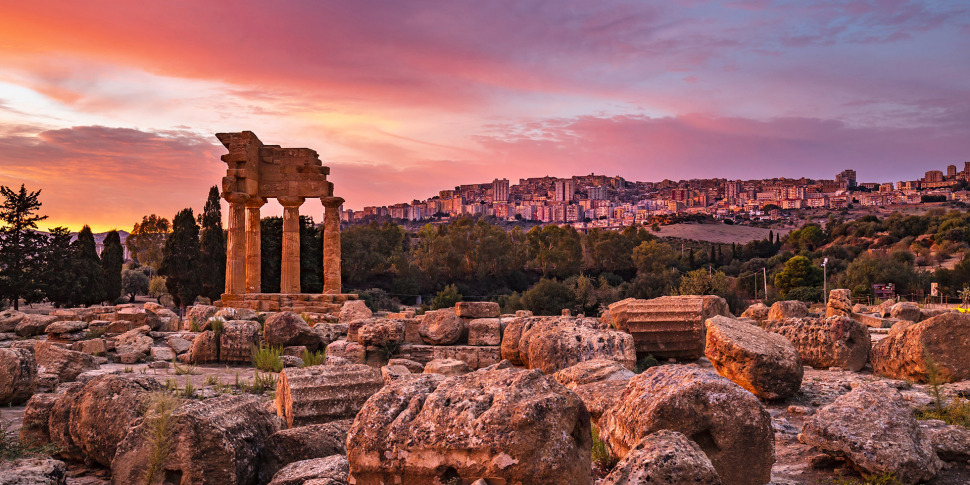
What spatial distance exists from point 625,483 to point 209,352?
10.0 metres

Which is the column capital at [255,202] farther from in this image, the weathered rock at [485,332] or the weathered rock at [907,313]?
the weathered rock at [907,313]

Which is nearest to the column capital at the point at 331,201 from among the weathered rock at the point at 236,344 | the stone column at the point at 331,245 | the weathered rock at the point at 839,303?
the stone column at the point at 331,245

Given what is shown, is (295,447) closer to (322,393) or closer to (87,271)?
(322,393)

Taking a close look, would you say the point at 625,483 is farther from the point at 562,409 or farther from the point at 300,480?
the point at 300,480

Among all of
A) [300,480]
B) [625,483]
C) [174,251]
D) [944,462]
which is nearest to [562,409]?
[625,483]

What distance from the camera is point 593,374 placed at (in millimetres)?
7160

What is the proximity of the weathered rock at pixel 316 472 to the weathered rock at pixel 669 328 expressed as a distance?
23.9 ft

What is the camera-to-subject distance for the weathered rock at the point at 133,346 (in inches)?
466

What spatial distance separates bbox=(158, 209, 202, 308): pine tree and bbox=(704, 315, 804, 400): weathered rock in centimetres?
3608

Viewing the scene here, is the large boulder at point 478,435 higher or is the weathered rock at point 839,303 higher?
the large boulder at point 478,435

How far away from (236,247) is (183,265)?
18559mm

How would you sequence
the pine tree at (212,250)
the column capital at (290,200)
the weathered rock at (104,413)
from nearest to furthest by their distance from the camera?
the weathered rock at (104,413), the column capital at (290,200), the pine tree at (212,250)

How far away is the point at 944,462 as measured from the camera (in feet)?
17.0

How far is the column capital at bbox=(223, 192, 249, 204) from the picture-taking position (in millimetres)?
20969
